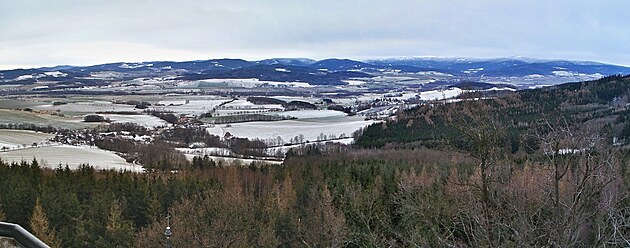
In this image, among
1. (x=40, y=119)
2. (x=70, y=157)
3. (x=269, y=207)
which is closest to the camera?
(x=269, y=207)

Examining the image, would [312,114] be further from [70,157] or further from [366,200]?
[366,200]

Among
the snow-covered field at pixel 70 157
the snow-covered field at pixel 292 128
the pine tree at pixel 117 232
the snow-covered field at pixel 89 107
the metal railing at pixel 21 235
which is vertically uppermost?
the metal railing at pixel 21 235

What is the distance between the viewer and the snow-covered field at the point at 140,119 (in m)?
96.0

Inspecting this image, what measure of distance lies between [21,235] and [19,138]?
244 feet

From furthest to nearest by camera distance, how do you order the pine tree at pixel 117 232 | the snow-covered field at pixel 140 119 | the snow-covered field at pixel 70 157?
1. the snow-covered field at pixel 140 119
2. the snow-covered field at pixel 70 157
3. the pine tree at pixel 117 232

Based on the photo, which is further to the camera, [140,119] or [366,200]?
[140,119]

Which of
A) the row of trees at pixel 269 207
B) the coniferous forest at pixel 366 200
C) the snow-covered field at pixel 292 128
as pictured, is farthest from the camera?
the snow-covered field at pixel 292 128

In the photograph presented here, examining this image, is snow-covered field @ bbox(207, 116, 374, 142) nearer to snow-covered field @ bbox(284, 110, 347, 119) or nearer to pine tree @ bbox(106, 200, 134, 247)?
snow-covered field @ bbox(284, 110, 347, 119)

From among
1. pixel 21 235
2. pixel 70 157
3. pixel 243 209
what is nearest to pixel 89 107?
pixel 70 157

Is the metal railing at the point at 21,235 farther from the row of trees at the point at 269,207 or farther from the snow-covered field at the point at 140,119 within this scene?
the snow-covered field at the point at 140,119

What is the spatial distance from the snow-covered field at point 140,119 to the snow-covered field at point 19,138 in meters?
22.0

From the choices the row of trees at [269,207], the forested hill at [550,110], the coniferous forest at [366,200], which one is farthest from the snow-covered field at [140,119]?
the row of trees at [269,207]

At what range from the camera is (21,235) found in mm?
3018

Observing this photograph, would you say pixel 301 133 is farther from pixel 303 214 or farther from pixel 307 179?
pixel 303 214
